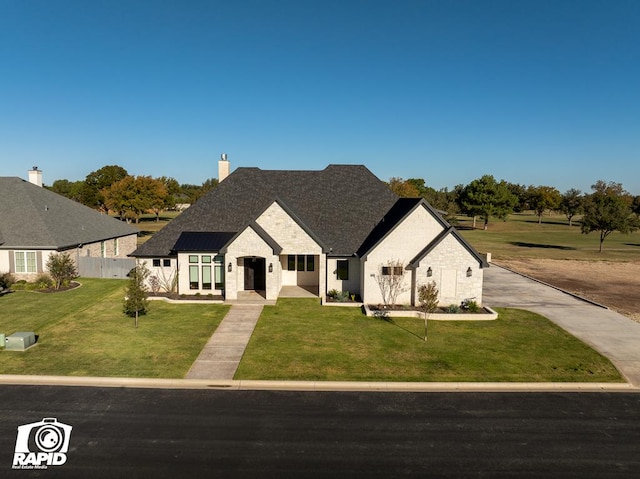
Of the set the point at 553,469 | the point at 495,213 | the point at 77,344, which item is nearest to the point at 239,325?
the point at 77,344

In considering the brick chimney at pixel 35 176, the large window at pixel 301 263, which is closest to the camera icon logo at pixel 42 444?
the large window at pixel 301 263

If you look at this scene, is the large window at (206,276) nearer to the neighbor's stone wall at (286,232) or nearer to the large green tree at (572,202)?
the neighbor's stone wall at (286,232)

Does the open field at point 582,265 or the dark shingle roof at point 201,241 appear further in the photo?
the open field at point 582,265

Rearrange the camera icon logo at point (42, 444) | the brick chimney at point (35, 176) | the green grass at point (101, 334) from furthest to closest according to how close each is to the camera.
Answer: the brick chimney at point (35, 176) < the green grass at point (101, 334) < the camera icon logo at point (42, 444)

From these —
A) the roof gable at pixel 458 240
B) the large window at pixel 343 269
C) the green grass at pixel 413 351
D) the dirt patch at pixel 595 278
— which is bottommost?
the green grass at pixel 413 351

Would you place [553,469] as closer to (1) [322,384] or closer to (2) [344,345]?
(1) [322,384]

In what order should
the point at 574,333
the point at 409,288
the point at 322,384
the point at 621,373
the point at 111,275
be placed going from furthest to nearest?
the point at 111,275 < the point at 409,288 < the point at 574,333 < the point at 621,373 < the point at 322,384

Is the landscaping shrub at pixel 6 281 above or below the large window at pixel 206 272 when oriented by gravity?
below

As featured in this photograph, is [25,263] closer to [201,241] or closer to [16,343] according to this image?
[201,241]
